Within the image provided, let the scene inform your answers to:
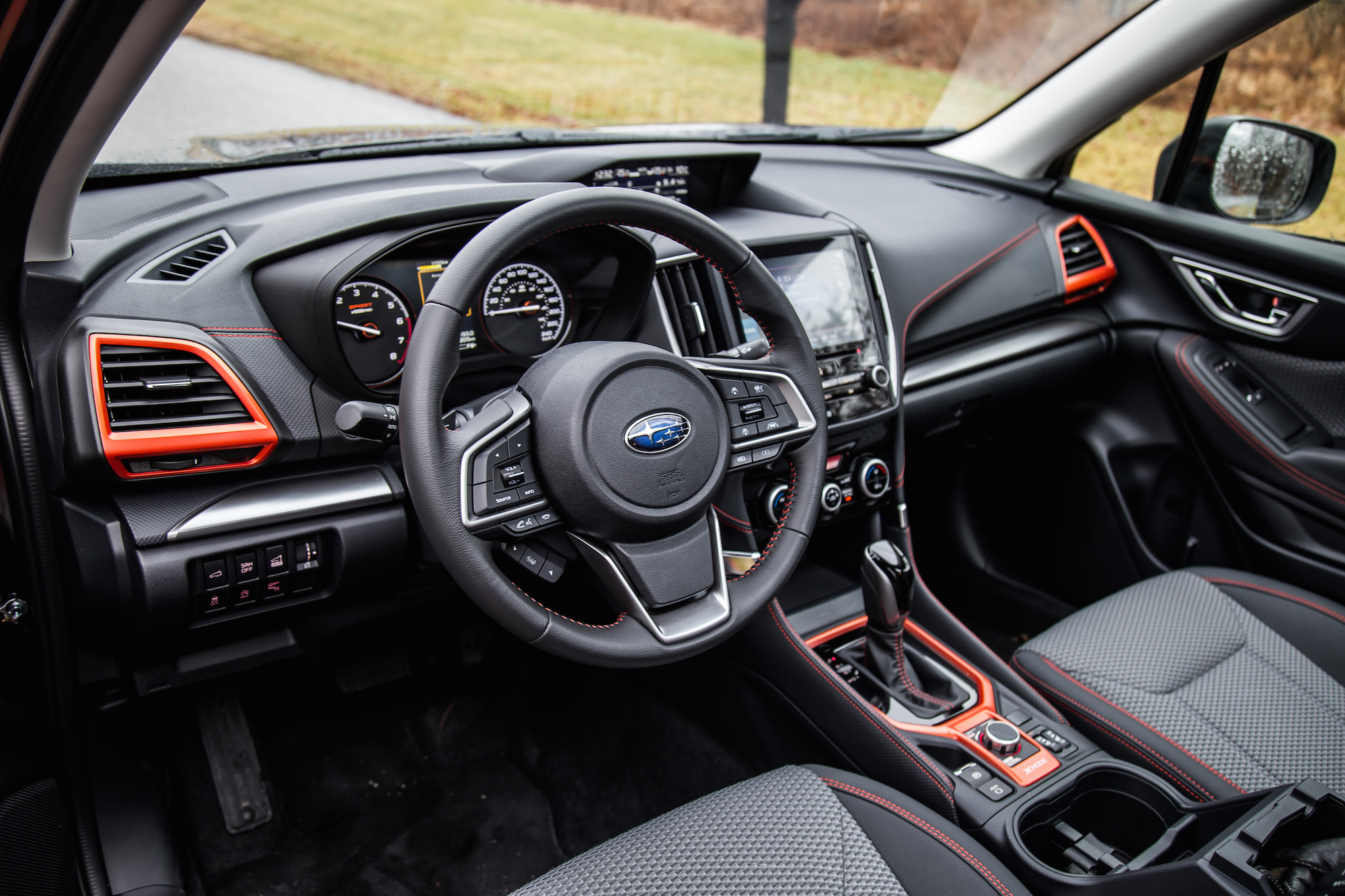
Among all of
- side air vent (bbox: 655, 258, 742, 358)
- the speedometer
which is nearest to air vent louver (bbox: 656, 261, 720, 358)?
side air vent (bbox: 655, 258, 742, 358)

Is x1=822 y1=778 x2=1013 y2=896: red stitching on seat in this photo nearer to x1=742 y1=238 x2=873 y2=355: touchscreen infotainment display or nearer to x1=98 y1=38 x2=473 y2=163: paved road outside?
x1=742 y1=238 x2=873 y2=355: touchscreen infotainment display

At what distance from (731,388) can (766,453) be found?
121 mm

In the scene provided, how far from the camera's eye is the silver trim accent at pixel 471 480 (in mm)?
1183

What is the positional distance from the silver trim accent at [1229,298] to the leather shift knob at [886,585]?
1.22 m

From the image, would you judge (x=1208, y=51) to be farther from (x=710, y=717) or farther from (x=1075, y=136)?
(x=710, y=717)

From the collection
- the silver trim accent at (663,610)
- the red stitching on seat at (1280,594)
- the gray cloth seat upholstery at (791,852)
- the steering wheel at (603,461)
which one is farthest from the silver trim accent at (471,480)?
the red stitching on seat at (1280,594)

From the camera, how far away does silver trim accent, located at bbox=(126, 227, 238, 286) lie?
143cm

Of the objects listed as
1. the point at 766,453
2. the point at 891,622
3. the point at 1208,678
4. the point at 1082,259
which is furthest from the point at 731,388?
the point at 1082,259

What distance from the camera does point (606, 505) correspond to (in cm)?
126

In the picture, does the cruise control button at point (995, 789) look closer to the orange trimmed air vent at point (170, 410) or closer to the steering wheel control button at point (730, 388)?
the steering wheel control button at point (730, 388)

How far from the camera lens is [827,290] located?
6.70ft

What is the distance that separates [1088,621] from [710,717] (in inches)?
35.3

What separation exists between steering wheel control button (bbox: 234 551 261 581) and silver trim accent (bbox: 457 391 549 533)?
1.77 ft

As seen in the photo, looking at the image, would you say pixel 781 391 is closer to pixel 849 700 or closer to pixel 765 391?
pixel 765 391
